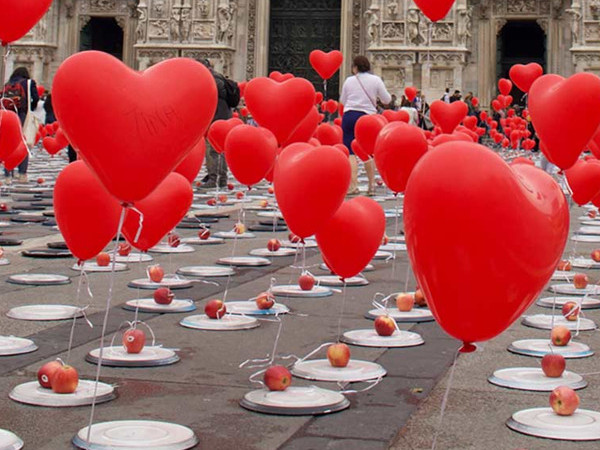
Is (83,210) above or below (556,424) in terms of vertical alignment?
above

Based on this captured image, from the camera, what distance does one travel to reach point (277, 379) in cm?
415

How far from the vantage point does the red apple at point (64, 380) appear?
403 cm

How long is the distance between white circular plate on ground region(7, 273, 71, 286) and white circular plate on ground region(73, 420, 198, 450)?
3.19m

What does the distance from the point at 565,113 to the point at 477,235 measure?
285cm

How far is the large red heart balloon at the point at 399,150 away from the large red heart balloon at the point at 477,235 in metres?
3.20

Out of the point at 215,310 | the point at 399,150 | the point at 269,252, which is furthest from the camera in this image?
the point at 269,252

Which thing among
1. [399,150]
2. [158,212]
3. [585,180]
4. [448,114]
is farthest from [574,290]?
[448,114]

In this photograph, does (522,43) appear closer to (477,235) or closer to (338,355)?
(338,355)

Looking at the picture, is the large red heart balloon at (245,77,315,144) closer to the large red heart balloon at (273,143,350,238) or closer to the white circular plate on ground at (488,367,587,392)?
the large red heart balloon at (273,143,350,238)

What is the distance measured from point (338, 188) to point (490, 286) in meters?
1.89

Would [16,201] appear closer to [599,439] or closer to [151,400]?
[151,400]

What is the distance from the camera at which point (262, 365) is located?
4.75 m

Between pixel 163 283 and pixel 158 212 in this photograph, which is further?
pixel 163 283

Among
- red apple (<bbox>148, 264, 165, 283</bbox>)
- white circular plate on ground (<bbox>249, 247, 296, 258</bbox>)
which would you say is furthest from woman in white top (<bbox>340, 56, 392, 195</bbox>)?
red apple (<bbox>148, 264, 165, 283</bbox>)
